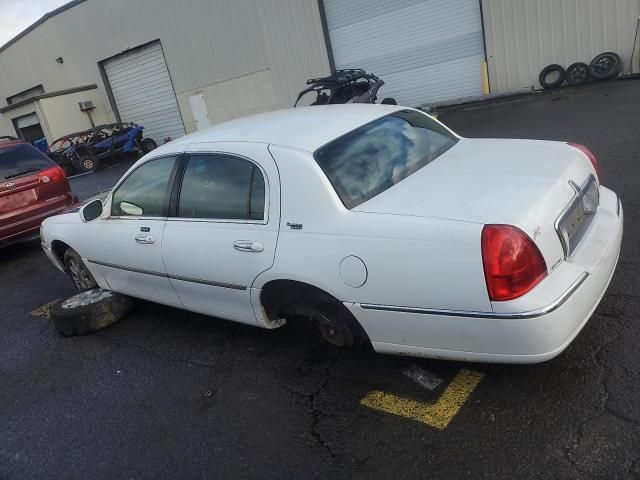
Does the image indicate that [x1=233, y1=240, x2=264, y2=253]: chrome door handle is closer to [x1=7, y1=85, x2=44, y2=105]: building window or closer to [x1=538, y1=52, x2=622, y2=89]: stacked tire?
[x1=538, y1=52, x2=622, y2=89]: stacked tire

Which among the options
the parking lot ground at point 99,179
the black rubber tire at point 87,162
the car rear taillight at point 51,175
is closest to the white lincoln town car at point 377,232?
the car rear taillight at point 51,175

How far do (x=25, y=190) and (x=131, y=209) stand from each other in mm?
4060

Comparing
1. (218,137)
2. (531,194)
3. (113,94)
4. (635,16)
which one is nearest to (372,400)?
(531,194)

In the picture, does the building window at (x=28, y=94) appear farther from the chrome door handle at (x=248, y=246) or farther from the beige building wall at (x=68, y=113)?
the chrome door handle at (x=248, y=246)

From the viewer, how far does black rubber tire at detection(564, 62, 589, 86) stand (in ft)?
38.7

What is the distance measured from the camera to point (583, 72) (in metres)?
11.8

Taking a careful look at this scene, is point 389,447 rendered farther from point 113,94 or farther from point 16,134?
point 16,134

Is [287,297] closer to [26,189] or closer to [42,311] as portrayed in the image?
[42,311]

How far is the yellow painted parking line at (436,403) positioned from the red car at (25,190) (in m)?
6.08

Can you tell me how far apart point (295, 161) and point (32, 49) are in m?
26.9

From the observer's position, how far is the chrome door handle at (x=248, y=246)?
3.00m

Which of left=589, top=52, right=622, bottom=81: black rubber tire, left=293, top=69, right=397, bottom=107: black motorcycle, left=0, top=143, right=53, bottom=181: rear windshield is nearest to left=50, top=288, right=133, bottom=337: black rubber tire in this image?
left=0, top=143, right=53, bottom=181: rear windshield

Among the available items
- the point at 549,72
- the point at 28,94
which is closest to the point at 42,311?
the point at 549,72

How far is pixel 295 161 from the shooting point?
9.62 feet
